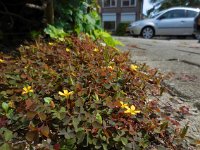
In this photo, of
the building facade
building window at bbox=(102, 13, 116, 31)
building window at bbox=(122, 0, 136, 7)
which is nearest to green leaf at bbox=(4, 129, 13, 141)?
the building facade

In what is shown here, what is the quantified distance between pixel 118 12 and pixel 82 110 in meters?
41.2

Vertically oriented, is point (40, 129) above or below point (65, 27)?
below

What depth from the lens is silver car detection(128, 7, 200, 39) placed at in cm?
1630

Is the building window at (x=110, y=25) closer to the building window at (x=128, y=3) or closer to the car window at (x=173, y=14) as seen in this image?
the building window at (x=128, y=3)

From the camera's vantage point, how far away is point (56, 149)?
1.54 metres

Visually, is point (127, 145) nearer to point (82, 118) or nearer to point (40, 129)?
point (82, 118)

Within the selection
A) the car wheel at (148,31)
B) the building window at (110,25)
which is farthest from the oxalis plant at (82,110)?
the building window at (110,25)

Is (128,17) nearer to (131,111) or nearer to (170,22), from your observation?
(170,22)

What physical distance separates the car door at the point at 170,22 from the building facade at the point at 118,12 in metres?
24.7

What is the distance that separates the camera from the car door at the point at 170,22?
53.6 ft

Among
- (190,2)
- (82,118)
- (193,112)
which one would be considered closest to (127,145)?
(82,118)

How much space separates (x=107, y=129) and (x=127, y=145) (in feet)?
0.44

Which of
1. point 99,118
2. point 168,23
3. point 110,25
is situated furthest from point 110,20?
point 99,118

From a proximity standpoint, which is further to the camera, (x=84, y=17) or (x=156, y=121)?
(x=84, y=17)
